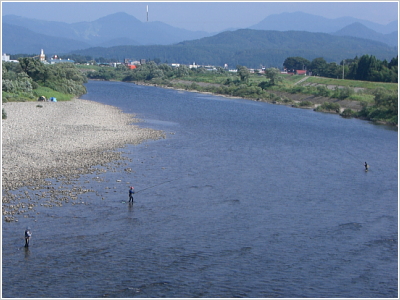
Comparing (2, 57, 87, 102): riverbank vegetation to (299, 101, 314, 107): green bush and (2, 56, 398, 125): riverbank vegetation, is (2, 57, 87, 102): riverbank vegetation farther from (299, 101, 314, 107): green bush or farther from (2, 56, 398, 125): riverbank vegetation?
(299, 101, 314, 107): green bush

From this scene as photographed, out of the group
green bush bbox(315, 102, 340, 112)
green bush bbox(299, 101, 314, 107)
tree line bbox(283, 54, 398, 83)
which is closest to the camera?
green bush bbox(315, 102, 340, 112)

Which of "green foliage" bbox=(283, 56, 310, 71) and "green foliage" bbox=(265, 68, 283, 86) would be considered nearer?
"green foliage" bbox=(265, 68, 283, 86)

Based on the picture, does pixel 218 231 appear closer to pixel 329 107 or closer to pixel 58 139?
pixel 58 139

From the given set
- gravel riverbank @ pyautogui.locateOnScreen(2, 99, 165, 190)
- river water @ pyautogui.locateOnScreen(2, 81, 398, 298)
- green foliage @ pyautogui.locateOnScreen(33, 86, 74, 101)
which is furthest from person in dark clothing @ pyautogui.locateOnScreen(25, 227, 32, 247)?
green foliage @ pyautogui.locateOnScreen(33, 86, 74, 101)

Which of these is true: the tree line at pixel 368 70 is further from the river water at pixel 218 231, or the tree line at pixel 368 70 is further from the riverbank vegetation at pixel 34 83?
the river water at pixel 218 231

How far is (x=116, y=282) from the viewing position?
15.4 metres

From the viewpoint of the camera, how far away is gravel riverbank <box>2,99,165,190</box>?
86.8 ft

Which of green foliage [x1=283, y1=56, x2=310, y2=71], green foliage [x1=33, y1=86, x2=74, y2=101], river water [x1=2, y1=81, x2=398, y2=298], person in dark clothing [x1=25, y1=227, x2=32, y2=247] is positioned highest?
green foliage [x1=283, y1=56, x2=310, y2=71]

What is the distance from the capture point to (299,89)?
7988 cm

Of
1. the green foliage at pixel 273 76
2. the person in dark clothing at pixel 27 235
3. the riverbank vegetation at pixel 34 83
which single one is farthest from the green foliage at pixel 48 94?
the person in dark clothing at pixel 27 235

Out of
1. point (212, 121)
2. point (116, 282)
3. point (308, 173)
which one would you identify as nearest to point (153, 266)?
point (116, 282)

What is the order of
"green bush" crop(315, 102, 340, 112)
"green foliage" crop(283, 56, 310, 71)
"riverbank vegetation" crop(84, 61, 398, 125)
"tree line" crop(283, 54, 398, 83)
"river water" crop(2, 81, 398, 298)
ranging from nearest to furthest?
"river water" crop(2, 81, 398, 298) < "riverbank vegetation" crop(84, 61, 398, 125) < "green bush" crop(315, 102, 340, 112) < "tree line" crop(283, 54, 398, 83) < "green foliage" crop(283, 56, 310, 71)

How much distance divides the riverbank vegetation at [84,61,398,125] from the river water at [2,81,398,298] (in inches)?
958

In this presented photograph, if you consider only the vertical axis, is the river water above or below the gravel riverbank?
below
